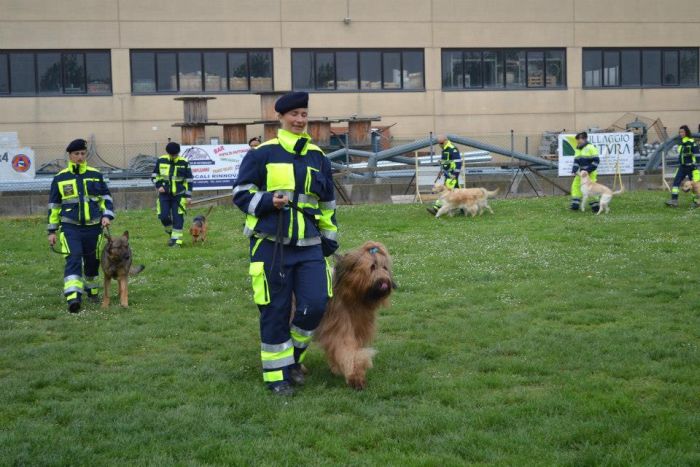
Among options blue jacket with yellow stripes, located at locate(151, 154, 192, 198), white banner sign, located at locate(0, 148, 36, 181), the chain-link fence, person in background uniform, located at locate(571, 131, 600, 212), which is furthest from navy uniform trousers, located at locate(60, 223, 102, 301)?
the chain-link fence

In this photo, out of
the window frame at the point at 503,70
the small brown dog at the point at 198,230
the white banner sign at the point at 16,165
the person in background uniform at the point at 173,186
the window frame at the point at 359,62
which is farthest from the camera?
the window frame at the point at 503,70

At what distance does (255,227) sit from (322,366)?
60.6 inches

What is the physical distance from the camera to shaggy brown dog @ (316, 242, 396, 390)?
23.3ft

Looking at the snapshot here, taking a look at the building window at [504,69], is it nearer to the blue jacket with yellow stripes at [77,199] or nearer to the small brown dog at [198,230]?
the small brown dog at [198,230]

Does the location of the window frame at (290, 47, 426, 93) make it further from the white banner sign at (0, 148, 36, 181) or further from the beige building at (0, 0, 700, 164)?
the white banner sign at (0, 148, 36, 181)

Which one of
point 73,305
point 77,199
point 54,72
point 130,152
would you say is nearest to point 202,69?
point 130,152

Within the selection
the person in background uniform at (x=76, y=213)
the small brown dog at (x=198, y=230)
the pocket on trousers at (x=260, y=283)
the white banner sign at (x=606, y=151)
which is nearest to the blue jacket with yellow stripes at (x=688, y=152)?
the white banner sign at (x=606, y=151)

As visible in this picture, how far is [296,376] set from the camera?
737 centimetres

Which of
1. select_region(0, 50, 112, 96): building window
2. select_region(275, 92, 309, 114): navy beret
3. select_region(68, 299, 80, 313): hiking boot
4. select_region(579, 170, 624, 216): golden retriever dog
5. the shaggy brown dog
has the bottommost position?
select_region(68, 299, 80, 313): hiking boot

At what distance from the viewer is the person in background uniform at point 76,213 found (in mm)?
10945

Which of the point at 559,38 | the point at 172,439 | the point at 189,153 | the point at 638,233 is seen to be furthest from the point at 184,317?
the point at 559,38

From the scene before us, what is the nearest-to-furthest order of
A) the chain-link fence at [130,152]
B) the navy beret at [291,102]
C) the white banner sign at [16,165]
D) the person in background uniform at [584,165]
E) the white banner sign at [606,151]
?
the navy beret at [291,102] → the person in background uniform at [584,165] → the white banner sign at [16,165] → the white banner sign at [606,151] → the chain-link fence at [130,152]

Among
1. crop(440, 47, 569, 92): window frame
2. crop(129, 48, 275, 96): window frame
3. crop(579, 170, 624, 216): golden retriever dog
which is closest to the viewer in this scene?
crop(579, 170, 624, 216): golden retriever dog

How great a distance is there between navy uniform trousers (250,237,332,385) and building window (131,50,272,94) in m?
28.6
